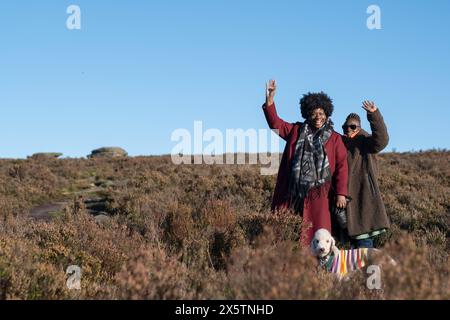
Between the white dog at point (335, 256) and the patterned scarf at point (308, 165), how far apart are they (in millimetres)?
622

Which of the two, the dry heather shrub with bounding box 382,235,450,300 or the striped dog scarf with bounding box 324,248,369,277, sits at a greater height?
the dry heather shrub with bounding box 382,235,450,300

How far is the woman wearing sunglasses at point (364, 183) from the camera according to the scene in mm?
6066

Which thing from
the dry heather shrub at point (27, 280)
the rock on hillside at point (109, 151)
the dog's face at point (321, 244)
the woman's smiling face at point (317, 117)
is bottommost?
the dry heather shrub at point (27, 280)

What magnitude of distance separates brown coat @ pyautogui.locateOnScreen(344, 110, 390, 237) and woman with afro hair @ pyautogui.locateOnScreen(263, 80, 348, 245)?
330 millimetres

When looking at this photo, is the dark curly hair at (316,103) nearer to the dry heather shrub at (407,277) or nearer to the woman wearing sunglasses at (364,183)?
the woman wearing sunglasses at (364,183)

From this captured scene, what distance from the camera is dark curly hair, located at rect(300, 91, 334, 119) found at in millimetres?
6012

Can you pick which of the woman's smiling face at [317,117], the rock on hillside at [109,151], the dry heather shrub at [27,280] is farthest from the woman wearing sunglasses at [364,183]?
the rock on hillside at [109,151]

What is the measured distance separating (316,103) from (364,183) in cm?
115

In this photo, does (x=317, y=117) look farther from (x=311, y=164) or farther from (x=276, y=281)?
(x=276, y=281)

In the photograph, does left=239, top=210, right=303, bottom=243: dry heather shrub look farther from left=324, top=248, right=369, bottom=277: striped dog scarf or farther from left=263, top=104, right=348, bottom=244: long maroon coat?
left=324, top=248, right=369, bottom=277: striped dog scarf

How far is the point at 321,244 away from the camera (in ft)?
17.3

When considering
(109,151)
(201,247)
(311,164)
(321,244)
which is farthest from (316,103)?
(109,151)

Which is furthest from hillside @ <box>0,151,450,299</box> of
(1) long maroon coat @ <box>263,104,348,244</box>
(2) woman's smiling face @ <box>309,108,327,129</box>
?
(2) woman's smiling face @ <box>309,108,327,129</box>
